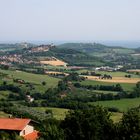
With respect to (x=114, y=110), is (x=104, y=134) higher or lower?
higher

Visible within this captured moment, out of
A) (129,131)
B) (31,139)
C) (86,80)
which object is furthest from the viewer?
(86,80)

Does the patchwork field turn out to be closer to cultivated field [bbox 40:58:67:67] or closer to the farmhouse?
cultivated field [bbox 40:58:67:67]

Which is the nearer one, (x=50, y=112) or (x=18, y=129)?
(x=18, y=129)

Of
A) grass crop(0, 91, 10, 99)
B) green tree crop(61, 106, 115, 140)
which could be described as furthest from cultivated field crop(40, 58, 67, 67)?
green tree crop(61, 106, 115, 140)

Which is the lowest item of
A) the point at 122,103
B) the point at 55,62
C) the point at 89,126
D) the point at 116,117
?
the point at 55,62

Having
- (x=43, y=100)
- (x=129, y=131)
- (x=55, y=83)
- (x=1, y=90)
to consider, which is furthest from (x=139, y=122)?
(x=55, y=83)

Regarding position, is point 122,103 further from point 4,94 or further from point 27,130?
point 27,130

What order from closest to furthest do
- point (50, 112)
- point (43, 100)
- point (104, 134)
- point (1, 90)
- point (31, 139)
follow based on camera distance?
1. point (104, 134)
2. point (31, 139)
3. point (50, 112)
4. point (43, 100)
5. point (1, 90)

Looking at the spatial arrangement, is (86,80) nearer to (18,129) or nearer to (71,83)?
(71,83)

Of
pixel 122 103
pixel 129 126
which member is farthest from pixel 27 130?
pixel 122 103
